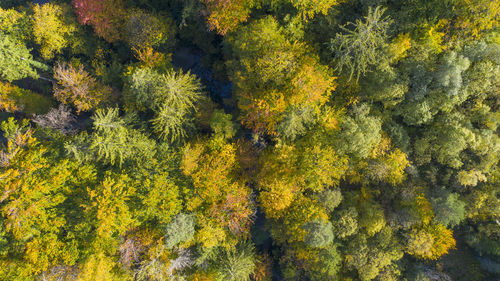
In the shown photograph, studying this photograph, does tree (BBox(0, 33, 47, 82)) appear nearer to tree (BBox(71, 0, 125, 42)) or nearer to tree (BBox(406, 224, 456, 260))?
tree (BBox(71, 0, 125, 42))

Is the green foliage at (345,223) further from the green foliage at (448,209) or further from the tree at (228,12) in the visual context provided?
the tree at (228,12)

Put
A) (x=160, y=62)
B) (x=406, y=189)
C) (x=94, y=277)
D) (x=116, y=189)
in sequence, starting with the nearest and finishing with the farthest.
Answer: (x=94, y=277) < (x=116, y=189) < (x=406, y=189) < (x=160, y=62)

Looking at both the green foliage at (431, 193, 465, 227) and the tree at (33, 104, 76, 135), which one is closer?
the green foliage at (431, 193, 465, 227)

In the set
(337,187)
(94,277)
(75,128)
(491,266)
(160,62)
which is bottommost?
(491,266)

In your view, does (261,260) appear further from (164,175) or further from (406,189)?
(406,189)

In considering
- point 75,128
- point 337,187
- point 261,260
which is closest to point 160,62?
point 75,128

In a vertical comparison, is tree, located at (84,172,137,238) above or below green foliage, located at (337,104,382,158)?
below

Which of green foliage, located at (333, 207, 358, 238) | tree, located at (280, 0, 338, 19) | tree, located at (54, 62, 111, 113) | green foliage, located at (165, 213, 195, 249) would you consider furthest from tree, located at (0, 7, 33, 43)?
green foliage, located at (333, 207, 358, 238)

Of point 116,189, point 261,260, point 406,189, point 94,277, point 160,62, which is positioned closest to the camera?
point 94,277
